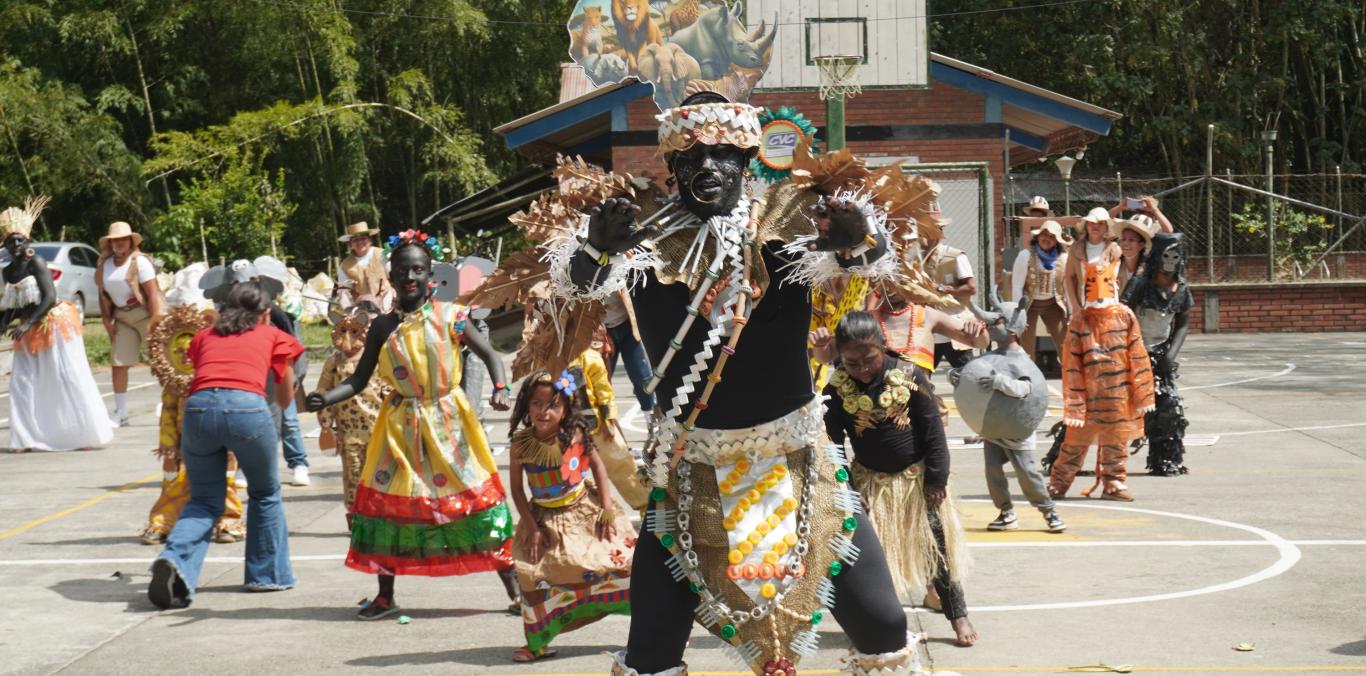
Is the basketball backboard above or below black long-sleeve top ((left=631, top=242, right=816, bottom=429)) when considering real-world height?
above

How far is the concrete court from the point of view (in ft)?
21.2

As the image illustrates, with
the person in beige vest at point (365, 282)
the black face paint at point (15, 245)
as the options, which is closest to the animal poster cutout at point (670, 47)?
the person in beige vest at point (365, 282)

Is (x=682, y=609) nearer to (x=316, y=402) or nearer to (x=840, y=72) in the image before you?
(x=316, y=402)

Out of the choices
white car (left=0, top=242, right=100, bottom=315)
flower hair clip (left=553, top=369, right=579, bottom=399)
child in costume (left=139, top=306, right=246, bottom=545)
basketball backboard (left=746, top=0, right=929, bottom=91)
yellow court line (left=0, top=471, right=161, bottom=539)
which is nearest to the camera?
flower hair clip (left=553, top=369, right=579, bottom=399)

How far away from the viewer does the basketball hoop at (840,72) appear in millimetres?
19516

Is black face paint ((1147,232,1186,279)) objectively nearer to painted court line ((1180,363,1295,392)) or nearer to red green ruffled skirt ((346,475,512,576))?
red green ruffled skirt ((346,475,512,576))

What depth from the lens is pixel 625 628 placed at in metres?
7.03

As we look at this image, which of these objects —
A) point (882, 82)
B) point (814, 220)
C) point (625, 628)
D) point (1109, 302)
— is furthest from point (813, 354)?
point (882, 82)

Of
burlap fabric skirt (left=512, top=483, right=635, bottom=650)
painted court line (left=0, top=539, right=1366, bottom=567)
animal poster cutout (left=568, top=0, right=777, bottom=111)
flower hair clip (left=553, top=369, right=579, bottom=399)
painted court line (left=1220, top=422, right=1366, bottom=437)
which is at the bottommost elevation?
painted court line (left=1220, top=422, right=1366, bottom=437)

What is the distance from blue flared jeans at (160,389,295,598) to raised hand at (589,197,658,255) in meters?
3.91

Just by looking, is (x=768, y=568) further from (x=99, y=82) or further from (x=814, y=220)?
(x=99, y=82)

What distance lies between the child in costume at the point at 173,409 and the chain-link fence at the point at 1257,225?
19.4 metres

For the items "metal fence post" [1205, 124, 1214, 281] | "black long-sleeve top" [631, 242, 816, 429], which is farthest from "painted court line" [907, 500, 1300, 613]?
"metal fence post" [1205, 124, 1214, 281]

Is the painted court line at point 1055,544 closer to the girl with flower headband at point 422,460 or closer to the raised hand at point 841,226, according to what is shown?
the girl with flower headband at point 422,460
